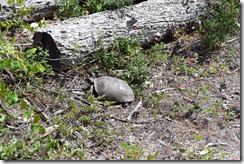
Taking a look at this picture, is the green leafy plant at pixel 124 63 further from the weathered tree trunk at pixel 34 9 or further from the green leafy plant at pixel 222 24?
the weathered tree trunk at pixel 34 9

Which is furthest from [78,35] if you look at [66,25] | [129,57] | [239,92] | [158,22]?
[239,92]

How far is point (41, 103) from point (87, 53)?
2.52 ft

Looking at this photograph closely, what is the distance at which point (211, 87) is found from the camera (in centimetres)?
496

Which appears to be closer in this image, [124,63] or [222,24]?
[124,63]

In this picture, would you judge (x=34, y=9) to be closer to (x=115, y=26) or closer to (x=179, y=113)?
(x=115, y=26)

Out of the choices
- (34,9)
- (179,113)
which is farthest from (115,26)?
(179,113)

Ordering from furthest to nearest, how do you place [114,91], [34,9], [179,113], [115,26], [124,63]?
[34,9], [115,26], [124,63], [114,91], [179,113]

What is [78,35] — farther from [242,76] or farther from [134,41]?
[242,76]

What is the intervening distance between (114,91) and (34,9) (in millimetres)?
1507

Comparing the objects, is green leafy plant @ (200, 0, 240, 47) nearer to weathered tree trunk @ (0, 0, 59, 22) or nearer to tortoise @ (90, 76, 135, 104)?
tortoise @ (90, 76, 135, 104)

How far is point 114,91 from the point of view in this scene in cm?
470

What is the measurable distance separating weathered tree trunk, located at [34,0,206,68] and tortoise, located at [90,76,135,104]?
0.43 metres

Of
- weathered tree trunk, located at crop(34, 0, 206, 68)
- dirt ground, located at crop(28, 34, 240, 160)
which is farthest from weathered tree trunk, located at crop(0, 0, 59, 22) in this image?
dirt ground, located at crop(28, 34, 240, 160)

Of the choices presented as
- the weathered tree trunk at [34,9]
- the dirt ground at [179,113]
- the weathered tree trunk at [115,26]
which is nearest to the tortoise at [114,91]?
the dirt ground at [179,113]
